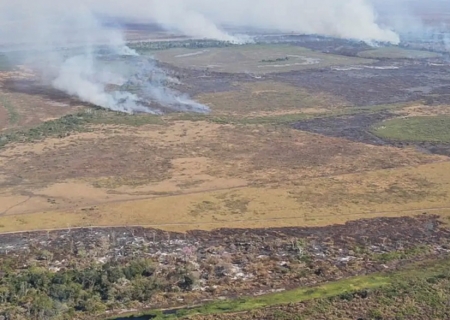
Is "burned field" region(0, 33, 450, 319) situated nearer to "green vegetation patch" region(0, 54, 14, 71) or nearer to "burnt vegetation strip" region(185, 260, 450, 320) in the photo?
"burnt vegetation strip" region(185, 260, 450, 320)

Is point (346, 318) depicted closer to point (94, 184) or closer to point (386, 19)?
point (94, 184)

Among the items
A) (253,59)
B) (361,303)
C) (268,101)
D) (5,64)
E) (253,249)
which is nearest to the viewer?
(361,303)

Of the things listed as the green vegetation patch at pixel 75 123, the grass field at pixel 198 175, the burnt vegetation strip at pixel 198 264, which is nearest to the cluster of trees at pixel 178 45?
the green vegetation patch at pixel 75 123

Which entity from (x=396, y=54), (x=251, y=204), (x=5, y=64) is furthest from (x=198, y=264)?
(x=396, y=54)

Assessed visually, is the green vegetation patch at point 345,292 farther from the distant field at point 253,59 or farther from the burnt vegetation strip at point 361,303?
the distant field at point 253,59

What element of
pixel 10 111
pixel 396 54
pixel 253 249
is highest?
pixel 396 54

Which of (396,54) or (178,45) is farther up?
(178,45)

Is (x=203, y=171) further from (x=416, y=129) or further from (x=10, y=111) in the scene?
(x=10, y=111)

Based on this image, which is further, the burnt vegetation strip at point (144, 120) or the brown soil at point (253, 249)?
the burnt vegetation strip at point (144, 120)
